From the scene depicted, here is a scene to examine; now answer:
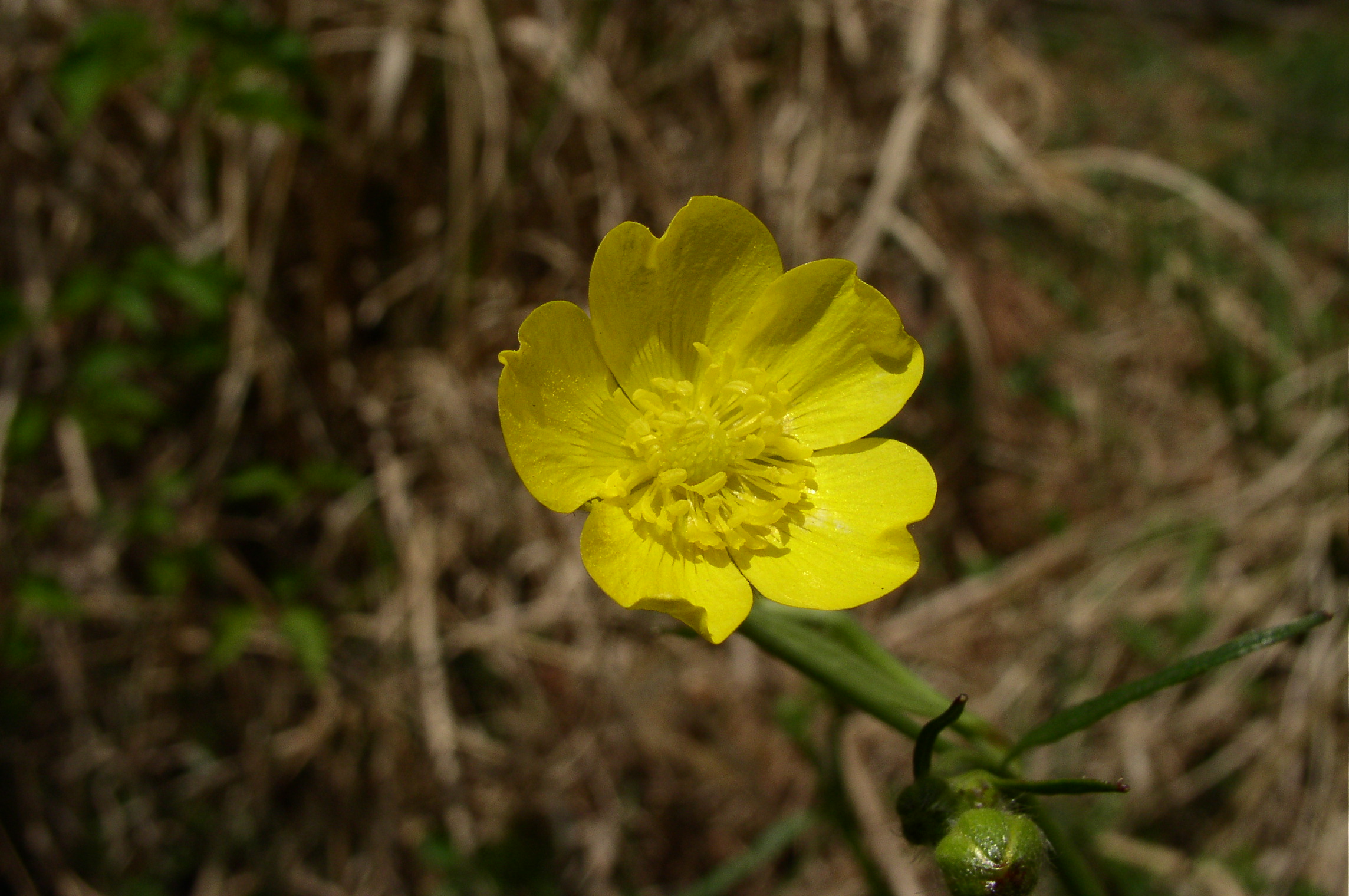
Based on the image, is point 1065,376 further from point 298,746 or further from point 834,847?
point 298,746

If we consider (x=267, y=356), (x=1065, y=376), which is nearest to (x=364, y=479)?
(x=267, y=356)

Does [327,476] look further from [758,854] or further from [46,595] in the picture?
[758,854]

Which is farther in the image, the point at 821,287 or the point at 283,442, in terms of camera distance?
the point at 283,442

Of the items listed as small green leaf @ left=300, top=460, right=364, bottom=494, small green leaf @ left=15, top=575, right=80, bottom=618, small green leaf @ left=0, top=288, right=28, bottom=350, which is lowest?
small green leaf @ left=15, top=575, right=80, bottom=618

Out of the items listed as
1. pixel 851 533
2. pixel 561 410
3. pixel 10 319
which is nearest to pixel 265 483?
pixel 10 319

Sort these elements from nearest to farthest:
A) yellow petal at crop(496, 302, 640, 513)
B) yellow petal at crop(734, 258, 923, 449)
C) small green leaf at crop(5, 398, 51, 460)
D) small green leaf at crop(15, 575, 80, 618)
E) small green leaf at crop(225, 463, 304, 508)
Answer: yellow petal at crop(496, 302, 640, 513) < yellow petal at crop(734, 258, 923, 449) < small green leaf at crop(15, 575, 80, 618) < small green leaf at crop(5, 398, 51, 460) < small green leaf at crop(225, 463, 304, 508)

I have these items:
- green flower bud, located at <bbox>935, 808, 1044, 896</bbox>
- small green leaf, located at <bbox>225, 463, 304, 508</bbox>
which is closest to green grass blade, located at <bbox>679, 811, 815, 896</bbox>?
green flower bud, located at <bbox>935, 808, 1044, 896</bbox>

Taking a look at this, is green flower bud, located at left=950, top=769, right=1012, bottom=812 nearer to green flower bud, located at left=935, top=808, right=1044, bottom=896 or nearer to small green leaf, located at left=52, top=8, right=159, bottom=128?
green flower bud, located at left=935, top=808, right=1044, bottom=896

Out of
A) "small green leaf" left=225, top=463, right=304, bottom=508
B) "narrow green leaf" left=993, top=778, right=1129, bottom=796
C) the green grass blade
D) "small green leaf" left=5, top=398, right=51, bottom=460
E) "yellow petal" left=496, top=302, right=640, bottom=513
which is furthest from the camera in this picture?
"small green leaf" left=225, top=463, right=304, bottom=508
